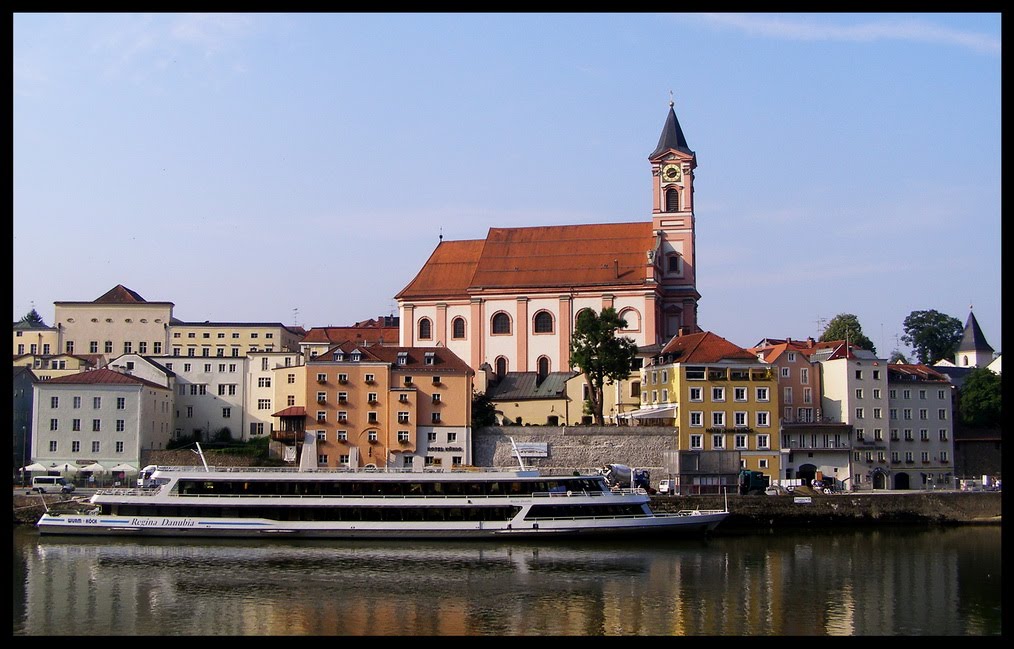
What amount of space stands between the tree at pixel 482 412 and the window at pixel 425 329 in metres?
17.4

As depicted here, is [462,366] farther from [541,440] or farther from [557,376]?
[557,376]

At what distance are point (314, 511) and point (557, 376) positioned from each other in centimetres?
3574

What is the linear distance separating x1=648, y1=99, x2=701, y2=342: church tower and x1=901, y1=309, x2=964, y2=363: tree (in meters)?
49.1

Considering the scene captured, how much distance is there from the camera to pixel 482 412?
76.2m

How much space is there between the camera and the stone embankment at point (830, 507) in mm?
60125

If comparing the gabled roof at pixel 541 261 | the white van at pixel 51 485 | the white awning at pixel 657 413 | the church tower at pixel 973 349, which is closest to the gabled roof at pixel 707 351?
the white awning at pixel 657 413

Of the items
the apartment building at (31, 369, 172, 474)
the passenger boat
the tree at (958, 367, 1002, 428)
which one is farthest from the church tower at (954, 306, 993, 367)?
the apartment building at (31, 369, 172, 474)

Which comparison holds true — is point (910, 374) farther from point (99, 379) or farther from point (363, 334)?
Answer: point (99, 379)

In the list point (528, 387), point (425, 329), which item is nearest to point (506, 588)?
point (528, 387)

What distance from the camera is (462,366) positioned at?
73.9m

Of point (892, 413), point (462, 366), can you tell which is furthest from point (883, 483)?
point (462, 366)
